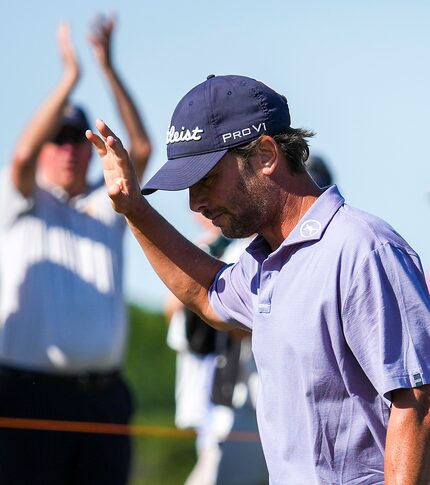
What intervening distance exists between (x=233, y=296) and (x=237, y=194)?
1.38 feet

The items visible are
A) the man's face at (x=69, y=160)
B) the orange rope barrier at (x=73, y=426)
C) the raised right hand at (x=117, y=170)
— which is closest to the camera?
the raised right hand at (x=117, y=170)

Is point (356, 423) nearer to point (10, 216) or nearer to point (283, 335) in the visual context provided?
point (283, 335)

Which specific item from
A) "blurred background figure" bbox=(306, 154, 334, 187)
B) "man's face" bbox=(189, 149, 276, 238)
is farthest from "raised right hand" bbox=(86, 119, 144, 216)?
"blurred background figure" bbox=(306, 154, 334, 187)

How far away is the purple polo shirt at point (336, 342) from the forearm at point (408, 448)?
72 millimetres

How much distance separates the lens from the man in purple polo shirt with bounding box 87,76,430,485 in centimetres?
274

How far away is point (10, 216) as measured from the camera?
5598mm

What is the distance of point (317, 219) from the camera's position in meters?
2.97

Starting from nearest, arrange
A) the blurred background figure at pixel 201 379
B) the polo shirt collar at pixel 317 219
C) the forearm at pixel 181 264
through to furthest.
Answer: the polo shirt collar at pixel 317 219 → the forearm at pixel 181 264 → the blurred background figure at pixel 201 379

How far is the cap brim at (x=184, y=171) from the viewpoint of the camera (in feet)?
9.71

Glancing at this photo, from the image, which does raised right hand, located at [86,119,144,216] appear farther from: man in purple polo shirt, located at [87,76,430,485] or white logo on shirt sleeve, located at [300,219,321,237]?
white logo on shirt sleeve, located at [300,219,321,237]

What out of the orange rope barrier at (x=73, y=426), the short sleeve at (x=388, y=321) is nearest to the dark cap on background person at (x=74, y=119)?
the orange rope barrier at (x=73, y=426)

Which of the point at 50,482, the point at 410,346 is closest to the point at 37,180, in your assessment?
the point at 50,482

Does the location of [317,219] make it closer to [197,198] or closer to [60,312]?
[197,198]

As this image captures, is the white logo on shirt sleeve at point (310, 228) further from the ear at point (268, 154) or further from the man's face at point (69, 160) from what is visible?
the man's face at point (69, 160)
